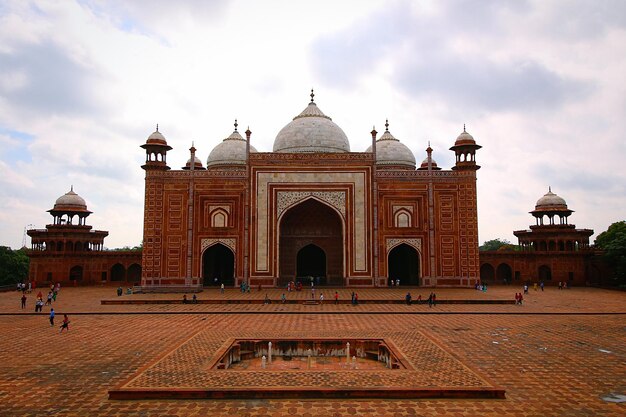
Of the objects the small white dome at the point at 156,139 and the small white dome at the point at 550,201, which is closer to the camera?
the small white dome at the point at 156,139

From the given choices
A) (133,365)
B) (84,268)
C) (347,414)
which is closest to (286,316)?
(133,365)

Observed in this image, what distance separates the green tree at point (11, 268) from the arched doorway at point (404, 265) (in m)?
22.7

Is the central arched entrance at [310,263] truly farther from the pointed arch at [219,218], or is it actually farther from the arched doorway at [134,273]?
the arched doorway at [134,273]

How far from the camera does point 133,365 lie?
8.38 m

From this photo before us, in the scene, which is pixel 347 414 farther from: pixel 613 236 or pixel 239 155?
pixel 613 236

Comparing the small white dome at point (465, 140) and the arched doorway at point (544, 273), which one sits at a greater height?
the small white dome at point (465, 140)

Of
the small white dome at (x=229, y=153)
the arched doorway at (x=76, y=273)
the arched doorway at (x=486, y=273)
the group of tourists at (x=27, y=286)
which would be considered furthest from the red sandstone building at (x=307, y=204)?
the arched doorway at (x=76, y=273)

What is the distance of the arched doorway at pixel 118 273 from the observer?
27828 mm

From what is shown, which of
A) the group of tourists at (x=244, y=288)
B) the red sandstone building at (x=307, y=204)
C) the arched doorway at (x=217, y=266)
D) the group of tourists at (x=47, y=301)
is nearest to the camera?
the group of tourists at (x=47, y=301)

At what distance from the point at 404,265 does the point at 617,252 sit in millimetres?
11524

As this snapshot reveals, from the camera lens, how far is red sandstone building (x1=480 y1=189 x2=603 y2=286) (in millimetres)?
27188

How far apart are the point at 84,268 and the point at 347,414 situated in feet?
83.0

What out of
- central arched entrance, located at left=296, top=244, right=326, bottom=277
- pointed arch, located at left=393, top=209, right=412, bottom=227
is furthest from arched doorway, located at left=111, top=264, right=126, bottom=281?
pointed arch, located at left=393, top=209, right=412, bottom=227

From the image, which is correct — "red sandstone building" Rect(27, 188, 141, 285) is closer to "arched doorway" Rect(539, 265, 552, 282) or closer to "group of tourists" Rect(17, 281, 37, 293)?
"group of tourists" Rect(17, 281, 37, 293)
